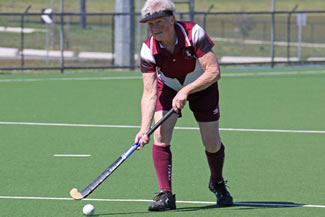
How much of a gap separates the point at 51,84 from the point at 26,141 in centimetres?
829

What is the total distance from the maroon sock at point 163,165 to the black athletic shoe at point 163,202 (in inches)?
3.0

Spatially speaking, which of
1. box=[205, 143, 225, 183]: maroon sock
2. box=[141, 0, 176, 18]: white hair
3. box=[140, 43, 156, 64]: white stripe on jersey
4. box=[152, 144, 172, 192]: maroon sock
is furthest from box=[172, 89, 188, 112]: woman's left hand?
box=[205, 143, 225, 183]: maroon sock

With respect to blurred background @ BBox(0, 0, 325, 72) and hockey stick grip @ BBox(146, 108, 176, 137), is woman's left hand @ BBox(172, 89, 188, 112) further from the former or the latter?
blurred background @ BBox(0, 0, 325, 72)

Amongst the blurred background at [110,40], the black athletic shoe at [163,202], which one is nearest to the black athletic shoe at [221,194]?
the black athletic shoe at [163,202]

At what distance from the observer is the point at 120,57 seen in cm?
2406

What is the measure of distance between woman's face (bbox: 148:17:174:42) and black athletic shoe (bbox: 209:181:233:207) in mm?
1487

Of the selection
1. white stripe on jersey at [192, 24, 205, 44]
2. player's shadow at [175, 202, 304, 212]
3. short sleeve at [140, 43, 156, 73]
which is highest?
white stripe on jersey at [192, 24, 205, 44]

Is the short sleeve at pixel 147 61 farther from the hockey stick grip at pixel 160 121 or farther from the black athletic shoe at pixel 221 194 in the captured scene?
the black athletic shoe at pixel 221 194

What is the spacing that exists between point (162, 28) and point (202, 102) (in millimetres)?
861

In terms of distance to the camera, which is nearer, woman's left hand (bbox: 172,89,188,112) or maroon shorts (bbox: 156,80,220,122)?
woman's left hand (bbox: 172,89,188,112)

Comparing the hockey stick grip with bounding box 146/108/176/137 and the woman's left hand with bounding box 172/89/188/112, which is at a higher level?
the woman's left hand with bounding box 172/89/188/112

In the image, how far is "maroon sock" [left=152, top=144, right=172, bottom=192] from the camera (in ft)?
25.1

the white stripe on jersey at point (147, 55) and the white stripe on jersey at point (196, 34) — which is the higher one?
the white stripe on jersey at point (196, 34)

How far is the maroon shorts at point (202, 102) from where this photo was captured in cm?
770
